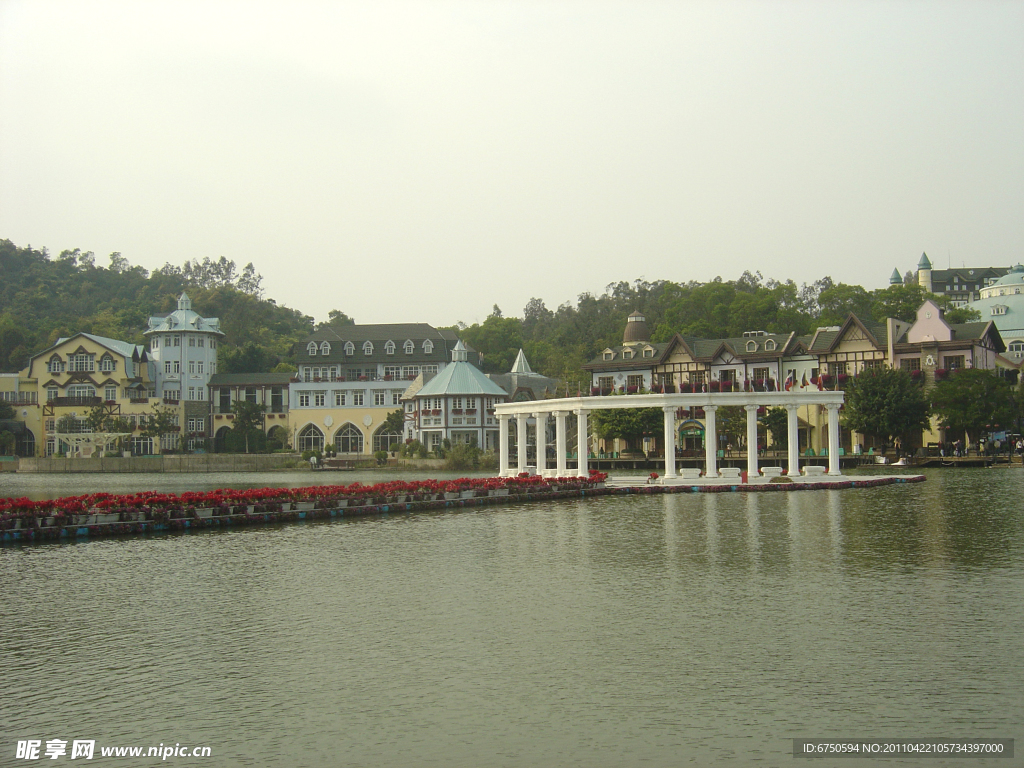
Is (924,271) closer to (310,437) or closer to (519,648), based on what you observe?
(310,437)

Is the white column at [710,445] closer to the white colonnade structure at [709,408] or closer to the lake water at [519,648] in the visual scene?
the white colonnade structure at [709,408]

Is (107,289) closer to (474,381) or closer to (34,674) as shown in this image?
(474,381)

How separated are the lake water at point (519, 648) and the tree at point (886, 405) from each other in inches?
1550

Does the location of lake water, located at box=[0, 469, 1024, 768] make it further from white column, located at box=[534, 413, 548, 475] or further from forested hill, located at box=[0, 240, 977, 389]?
forested hill, located at box=[0, 240, 977, 389]

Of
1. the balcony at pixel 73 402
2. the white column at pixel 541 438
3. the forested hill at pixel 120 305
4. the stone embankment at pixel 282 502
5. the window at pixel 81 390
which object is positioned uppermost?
the forested hill at pixel 120 305

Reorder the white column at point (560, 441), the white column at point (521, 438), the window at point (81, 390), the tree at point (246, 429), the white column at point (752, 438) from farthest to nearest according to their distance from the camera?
the window at point (81, 390)
the tree at point (246, 429)
the white column at point (521, 438)
the white column at point (560, 441)
the white column at point (752, 438)

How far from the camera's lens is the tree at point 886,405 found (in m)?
63.5

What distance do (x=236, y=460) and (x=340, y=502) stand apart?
52453 millimetres

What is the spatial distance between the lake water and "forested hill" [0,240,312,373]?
293ft

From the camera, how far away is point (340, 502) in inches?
1417

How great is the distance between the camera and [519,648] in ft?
46.4

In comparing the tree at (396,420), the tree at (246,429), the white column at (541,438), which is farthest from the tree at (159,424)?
the white column at (541,438)

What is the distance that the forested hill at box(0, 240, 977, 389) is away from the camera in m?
93.9

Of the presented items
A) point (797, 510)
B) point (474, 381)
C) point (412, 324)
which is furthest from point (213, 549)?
point (412, 324)
